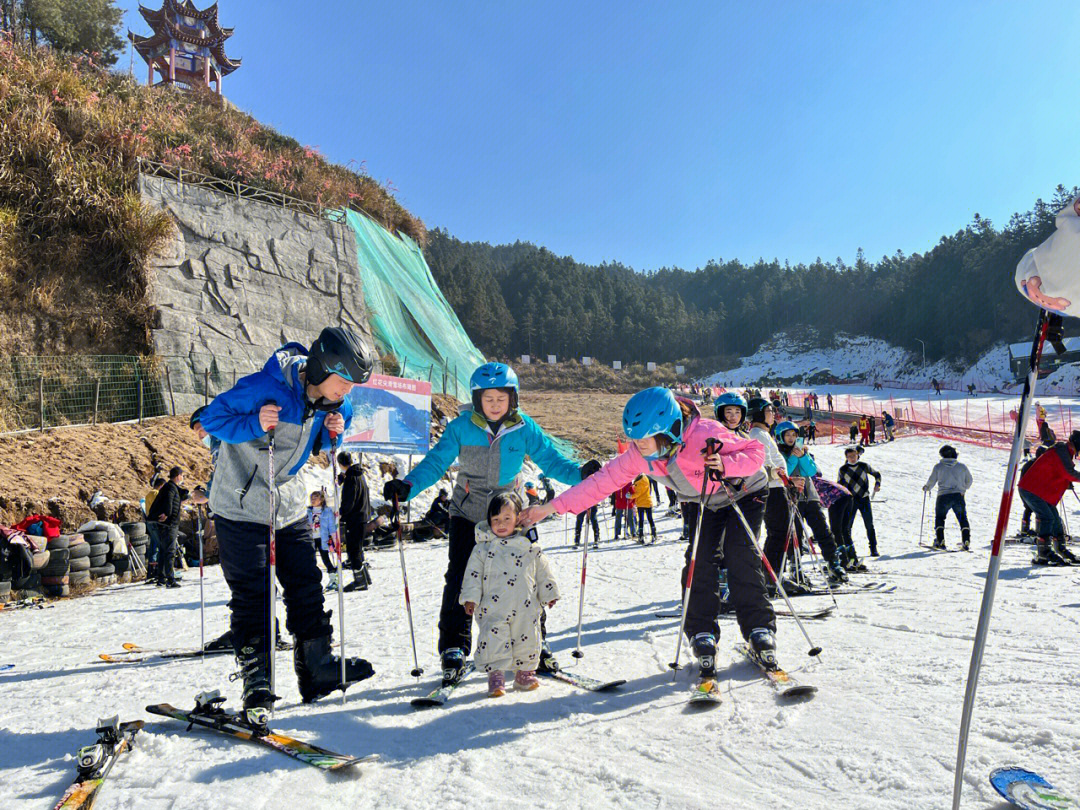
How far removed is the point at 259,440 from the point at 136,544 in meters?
8.60

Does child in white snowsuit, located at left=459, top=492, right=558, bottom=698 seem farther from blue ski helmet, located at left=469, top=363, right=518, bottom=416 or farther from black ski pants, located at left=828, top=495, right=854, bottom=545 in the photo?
black ski pants, located at left=828, top=495, right=854, bottom=545

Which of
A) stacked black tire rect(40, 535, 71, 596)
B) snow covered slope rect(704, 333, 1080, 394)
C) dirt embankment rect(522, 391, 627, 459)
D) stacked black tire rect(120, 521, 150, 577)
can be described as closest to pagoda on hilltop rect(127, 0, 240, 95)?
dirt embankment rect(522, 391, 627, 459)

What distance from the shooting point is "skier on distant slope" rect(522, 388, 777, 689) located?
11.7 feet

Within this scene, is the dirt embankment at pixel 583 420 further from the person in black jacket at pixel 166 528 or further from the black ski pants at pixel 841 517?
the person in black jacket at pixel 166 528

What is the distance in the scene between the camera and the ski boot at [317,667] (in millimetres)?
3426

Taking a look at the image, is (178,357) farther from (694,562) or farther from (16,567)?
(694,562)

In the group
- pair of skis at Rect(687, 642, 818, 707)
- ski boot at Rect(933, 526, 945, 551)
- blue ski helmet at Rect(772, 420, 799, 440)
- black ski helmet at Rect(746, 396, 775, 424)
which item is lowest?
ski boot at Rect(933, 526, 945, 551)

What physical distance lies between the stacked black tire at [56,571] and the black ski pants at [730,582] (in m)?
8.28

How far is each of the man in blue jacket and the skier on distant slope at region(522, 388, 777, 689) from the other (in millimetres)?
1200

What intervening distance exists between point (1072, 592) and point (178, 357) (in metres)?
16.3

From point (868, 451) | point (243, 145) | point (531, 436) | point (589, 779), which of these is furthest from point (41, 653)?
point (868, 451)

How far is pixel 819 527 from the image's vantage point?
733 centimetres

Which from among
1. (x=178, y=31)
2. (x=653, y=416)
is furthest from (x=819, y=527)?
(x=178, y=31)

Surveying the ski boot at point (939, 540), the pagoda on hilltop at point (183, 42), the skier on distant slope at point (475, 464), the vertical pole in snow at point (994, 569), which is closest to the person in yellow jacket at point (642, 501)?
the ski boot at point (939, 540)
